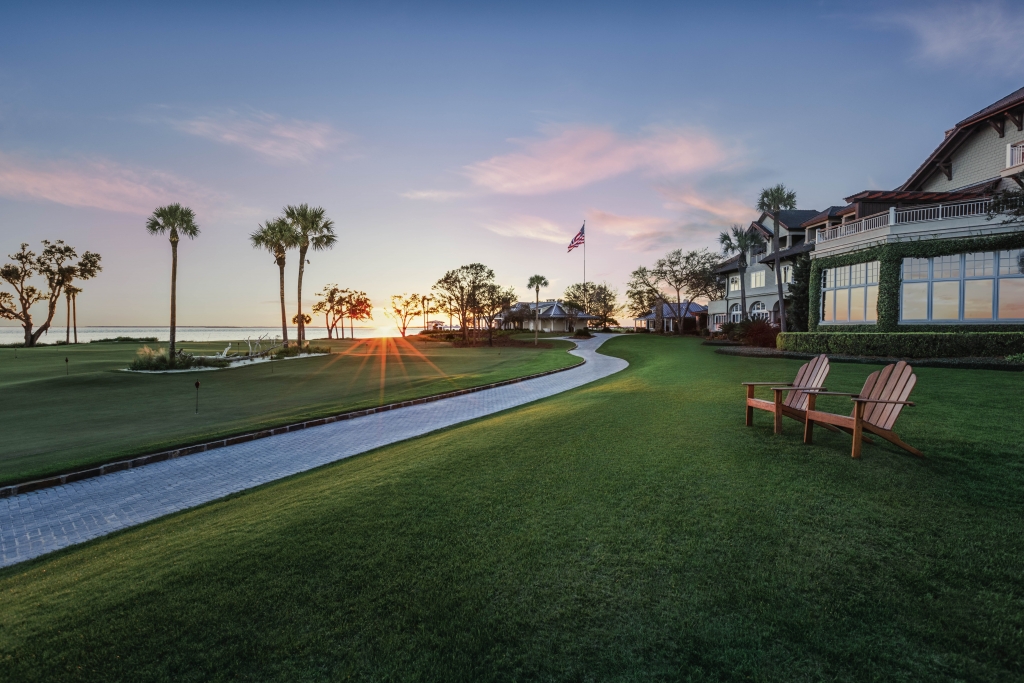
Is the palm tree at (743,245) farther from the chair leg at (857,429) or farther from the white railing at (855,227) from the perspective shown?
the chair leg at (857,429)

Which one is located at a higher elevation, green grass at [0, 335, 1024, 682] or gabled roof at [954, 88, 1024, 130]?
gabled roof at [954, 88, 1024, 130]

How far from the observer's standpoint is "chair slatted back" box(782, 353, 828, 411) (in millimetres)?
7734

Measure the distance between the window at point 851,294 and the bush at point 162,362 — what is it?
37.4m

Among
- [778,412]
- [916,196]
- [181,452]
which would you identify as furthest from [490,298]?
[778,412]

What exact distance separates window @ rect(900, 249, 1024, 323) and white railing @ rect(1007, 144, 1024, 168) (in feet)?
14.8

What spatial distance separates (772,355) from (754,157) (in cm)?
1112

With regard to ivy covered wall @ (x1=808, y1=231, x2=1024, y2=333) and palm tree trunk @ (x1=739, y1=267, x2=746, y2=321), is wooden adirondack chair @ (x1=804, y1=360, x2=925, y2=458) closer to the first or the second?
ivy covered wall @ (x1=808, y1=231, x2=1024, y2=333)

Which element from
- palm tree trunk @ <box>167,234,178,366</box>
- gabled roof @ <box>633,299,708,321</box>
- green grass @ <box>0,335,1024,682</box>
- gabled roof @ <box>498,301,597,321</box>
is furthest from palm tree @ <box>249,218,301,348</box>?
gabled roof @ <box>633,299,708,321</box>

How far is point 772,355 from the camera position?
22438 mm

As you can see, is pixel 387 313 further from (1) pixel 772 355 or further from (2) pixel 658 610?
(2) pixel 658 610

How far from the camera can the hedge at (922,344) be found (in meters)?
16.0

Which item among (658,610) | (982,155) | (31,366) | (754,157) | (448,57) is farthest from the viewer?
(31,366)

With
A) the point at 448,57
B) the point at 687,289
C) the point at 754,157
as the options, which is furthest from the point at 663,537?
the point at 687,289

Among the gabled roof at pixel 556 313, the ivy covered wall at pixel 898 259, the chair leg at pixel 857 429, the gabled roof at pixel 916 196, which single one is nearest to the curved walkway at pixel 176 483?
the chair leg at pixel 857 429
